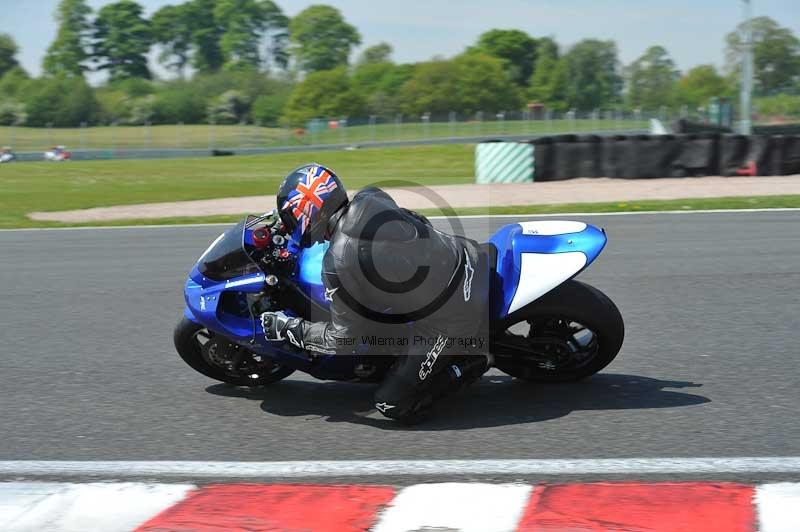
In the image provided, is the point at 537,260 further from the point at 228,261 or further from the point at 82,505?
the point at 82,505

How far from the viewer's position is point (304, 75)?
12962 centimetres

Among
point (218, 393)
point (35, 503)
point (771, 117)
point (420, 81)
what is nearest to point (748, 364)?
point (218, 393)

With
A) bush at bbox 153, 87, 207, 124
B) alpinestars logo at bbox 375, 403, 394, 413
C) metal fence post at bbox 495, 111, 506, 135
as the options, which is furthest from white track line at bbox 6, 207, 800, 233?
bush at bbox 153, 87, 207, 124

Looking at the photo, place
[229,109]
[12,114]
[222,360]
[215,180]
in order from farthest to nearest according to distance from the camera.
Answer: [229,109], [12,114], [215,180], [222,360]

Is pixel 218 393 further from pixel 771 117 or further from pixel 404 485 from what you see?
pixel 771 117

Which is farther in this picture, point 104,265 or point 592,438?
point 104,265

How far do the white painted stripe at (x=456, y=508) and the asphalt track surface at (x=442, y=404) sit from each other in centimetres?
47

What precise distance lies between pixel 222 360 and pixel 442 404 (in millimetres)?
1256

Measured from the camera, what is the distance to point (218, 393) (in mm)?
5449

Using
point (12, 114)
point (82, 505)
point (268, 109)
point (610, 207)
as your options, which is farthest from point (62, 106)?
point (82, 505)

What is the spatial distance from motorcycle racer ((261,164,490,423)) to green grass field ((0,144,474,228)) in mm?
12769

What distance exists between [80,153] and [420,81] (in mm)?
53308

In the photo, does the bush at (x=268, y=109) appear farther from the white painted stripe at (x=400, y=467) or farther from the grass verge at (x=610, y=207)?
the white painted stripe at (x=400, y=467)

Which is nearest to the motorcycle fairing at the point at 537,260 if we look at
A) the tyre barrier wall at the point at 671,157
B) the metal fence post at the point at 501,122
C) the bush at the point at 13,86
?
the tyre barrier wall at the point at 671,157
